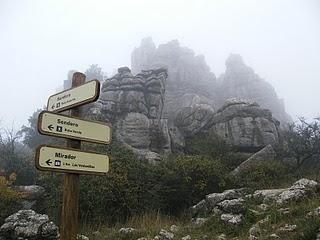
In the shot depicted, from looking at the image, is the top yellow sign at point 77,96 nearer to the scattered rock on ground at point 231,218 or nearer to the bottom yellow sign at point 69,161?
the bottom yellow sign at point 69,161

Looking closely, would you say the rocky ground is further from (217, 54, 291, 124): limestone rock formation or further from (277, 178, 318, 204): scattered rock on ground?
(217, 54, 291, 124): limestone rock formation

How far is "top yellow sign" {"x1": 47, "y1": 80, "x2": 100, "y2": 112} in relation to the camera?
15.0 feet

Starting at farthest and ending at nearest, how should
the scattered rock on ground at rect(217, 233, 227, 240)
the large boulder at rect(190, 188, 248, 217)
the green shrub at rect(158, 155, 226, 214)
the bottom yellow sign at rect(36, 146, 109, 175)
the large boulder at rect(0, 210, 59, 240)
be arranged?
the green shrub at rect(158, 155, 226, 214), the large boulder at rect(190, 188, 248, 217), the large boulder at rect(0, 210, 59, 240), the scattered rock on ground at rect(217, 233, 227, 240), the bottom yellow sign at rect(36, 146, 109, 175)

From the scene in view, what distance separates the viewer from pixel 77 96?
4.71m

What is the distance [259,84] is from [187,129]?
27.4m

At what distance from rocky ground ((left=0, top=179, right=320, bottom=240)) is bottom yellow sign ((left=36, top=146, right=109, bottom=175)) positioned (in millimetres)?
3939

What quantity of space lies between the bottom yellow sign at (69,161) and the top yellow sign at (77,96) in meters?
0.71

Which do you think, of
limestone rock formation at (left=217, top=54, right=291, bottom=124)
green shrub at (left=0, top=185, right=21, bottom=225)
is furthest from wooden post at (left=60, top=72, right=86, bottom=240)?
limestone rock formation at (left=217, top=54, right=291, bottom=124)

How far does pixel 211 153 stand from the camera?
2275cm

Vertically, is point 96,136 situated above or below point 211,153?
below

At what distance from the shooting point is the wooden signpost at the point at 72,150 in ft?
13.5

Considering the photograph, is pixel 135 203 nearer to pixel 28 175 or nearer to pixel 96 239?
pixel 96 239

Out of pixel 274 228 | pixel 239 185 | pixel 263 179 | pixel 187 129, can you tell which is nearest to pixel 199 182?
pixel 239 185

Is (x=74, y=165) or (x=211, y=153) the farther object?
(x=211, y=153)
